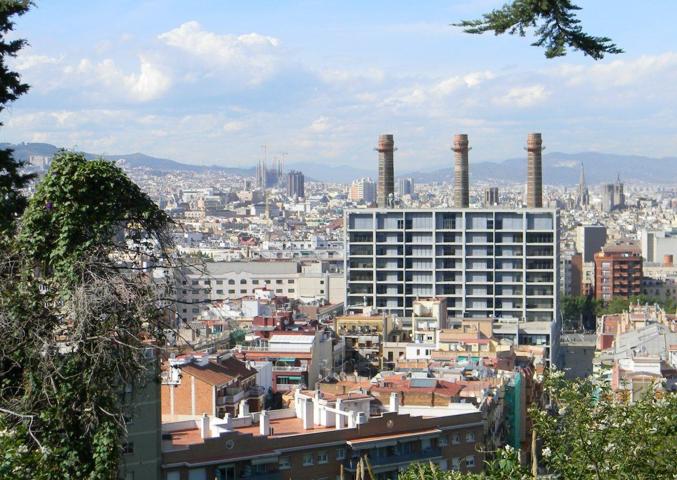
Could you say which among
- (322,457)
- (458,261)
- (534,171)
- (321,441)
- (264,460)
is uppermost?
(534,171)

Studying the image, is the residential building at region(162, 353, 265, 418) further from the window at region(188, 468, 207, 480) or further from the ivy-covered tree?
the ivy-covered tree


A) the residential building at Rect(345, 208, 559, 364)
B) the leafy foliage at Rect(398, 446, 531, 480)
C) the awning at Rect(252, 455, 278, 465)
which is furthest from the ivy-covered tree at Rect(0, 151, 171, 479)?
the residential building at Rect(345, 208, 559, 364)

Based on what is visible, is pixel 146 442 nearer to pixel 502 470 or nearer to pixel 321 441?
pixel 321 441

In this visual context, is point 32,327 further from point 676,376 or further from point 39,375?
point 676,376

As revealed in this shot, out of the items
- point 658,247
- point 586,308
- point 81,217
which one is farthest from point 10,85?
point 658,247

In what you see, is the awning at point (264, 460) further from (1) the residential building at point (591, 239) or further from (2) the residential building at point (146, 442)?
(1) the residential building at point (591, 239)
